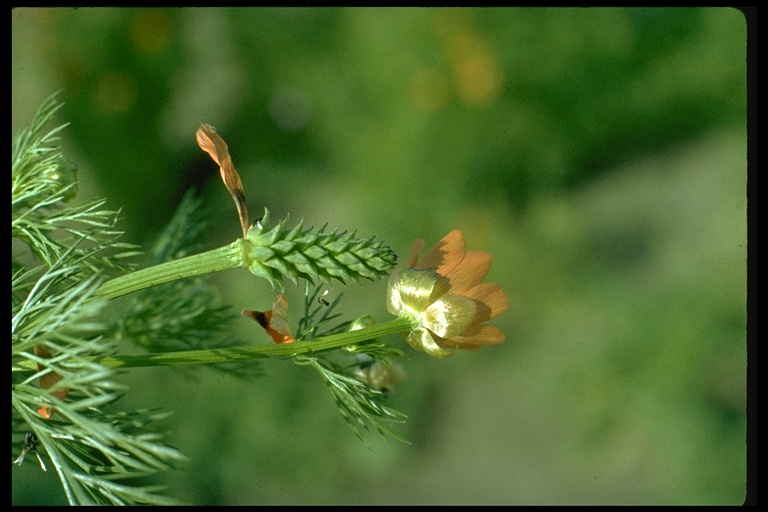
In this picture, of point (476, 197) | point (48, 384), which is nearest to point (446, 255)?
point (48, 384)

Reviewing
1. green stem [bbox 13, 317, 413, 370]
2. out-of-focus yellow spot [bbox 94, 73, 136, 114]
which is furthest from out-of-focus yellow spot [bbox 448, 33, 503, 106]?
green stem [bbox 13, 317, 413, 370]

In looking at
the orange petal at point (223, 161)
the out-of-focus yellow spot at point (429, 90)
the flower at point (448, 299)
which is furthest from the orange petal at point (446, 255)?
the out-of-focus yellow spot at point (429, 90)

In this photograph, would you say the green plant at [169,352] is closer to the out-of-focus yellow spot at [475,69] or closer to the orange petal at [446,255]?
the orange petal at [446,255]

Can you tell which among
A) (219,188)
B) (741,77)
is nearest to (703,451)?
(741,77)

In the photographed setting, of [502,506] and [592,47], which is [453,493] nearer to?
[502,506]

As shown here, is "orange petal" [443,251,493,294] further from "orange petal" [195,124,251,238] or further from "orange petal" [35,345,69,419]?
"orange petal" [35,345,69,419]

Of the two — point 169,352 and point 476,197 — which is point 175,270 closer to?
point 169,352
